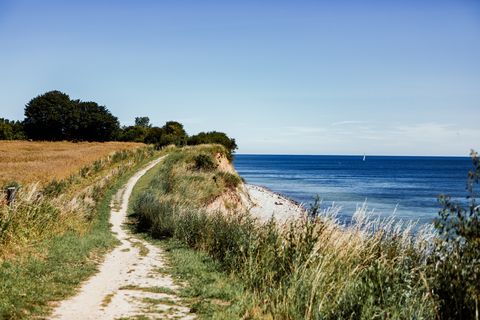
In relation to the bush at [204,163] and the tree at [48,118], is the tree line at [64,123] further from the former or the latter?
the bush at [204,163]

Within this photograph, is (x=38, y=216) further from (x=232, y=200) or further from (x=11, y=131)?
(x=11, y=131)

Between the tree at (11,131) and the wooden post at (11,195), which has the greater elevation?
the tree at (11,131)

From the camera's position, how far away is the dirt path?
26.8ft

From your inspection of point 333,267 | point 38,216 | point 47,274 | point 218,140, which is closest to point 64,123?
point 218,140

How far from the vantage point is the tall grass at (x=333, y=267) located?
6.73 metres

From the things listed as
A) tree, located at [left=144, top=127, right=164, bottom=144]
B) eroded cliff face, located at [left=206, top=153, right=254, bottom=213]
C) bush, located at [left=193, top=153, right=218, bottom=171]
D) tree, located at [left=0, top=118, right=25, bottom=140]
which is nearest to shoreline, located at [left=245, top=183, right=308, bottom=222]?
eroded cliff face, located at [left=206, top=153, right=254, bottom=213]

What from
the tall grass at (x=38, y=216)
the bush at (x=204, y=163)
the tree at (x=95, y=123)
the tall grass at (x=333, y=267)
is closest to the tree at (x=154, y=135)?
the tree at (x=95, y=123)

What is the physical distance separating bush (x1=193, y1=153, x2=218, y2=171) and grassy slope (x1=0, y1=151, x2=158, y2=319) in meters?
26.4

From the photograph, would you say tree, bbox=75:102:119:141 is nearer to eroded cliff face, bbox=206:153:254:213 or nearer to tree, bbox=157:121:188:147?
tree, bbox=157:121:188:147

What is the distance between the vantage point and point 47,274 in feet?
34.0

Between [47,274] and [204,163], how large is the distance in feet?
108

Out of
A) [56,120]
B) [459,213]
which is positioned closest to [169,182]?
[459,213]

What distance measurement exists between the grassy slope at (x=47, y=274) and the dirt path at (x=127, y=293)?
13.9 inches

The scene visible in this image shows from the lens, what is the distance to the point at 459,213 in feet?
19.7
